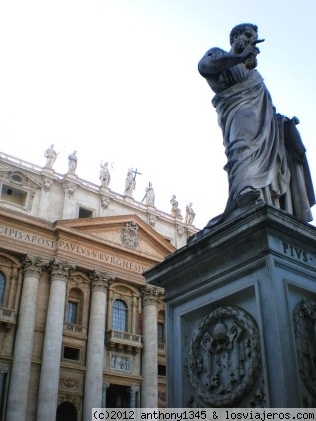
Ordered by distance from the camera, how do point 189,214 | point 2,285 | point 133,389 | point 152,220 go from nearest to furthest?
point 2,285, point 133,389, point 152,220, point 189,214

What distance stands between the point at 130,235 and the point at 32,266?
22.8 ft

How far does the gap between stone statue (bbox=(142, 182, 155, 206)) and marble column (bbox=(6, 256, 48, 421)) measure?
10.0 metres

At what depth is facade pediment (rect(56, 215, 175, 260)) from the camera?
93.6 ft

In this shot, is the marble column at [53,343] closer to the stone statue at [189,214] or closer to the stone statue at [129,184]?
the stone statue at [129,184]

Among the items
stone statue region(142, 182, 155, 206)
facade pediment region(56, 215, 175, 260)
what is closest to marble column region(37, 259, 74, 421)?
facade pediment region(56, 215, 175, 260)

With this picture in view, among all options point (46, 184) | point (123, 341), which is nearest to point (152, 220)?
point (46, 184)

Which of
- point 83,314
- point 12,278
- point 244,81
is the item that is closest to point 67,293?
point 83,314

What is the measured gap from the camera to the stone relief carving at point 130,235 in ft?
100

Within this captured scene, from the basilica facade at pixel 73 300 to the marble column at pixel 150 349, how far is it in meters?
0.06

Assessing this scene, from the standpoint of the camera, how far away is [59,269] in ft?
88.2

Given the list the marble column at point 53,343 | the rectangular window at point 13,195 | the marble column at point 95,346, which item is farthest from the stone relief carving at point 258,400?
the rectangular window at point 13,195

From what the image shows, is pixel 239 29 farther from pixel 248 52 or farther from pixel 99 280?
pixel 99 280

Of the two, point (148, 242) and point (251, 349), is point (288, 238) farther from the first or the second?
point (148, 242)

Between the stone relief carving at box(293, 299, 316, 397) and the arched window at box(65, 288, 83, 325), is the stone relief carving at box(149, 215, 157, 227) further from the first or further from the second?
the stone relief carving at box(293, 299, 316, 397)
